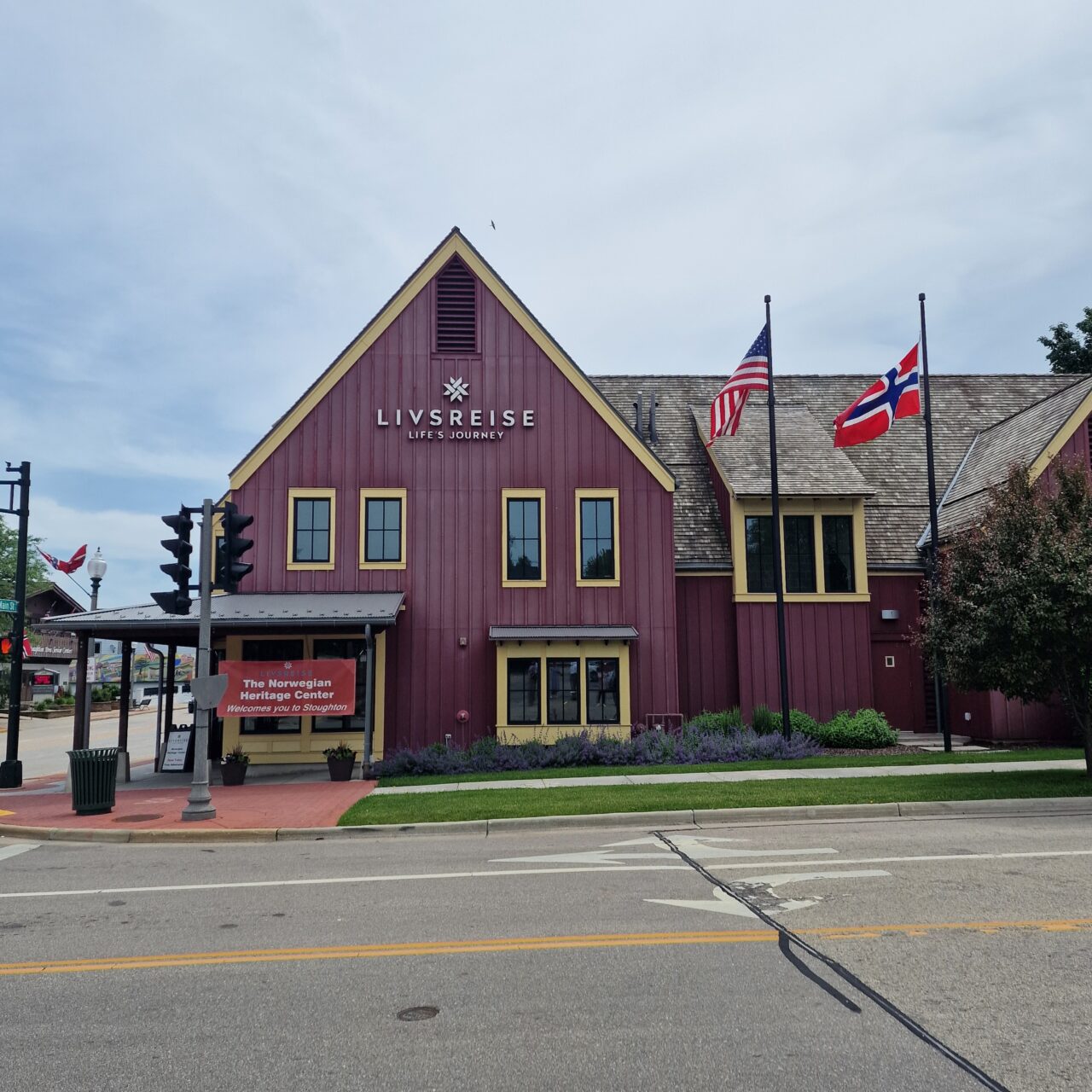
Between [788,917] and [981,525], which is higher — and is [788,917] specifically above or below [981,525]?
below

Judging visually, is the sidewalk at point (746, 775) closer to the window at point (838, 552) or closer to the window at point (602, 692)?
the window at point (602, 692)

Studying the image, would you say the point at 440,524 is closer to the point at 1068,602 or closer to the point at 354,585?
the point at 354,585

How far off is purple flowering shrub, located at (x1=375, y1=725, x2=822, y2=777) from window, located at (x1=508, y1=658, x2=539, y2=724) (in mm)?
1123

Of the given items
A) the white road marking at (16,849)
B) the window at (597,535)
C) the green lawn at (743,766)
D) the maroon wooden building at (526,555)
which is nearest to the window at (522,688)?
the maroon wooden building at (526,555)

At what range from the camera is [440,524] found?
832 inches

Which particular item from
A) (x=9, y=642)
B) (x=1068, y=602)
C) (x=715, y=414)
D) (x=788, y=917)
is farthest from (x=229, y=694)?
(x=1068, y=602)

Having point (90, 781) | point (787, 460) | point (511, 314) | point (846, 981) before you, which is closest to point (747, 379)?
point (787, 460)

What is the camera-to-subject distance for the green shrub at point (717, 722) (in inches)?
800

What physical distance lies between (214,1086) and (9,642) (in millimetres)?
17519

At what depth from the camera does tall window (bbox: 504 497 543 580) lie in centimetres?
2117

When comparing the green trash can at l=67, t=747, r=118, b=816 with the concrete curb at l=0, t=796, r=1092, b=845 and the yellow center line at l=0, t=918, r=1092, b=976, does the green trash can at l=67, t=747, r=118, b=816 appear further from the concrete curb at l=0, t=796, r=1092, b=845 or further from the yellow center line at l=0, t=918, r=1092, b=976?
the yellow center line at l=0, t=918, r=1092, b=976

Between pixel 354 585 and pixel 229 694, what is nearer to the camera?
pixel 229 694

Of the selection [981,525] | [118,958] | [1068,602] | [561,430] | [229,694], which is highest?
[561,430]

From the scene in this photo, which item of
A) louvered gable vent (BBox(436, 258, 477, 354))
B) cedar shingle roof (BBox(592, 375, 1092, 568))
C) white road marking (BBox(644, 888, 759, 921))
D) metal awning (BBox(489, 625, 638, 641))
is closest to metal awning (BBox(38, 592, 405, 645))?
metal awning (BBox(489, 625, 638, 641))
